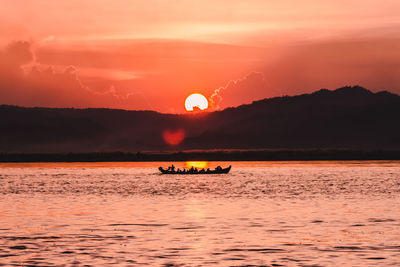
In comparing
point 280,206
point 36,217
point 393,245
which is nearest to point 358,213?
point 280,206

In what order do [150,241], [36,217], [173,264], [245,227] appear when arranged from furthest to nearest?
[36,217] < [245,227] < [150,241] < [173,264]

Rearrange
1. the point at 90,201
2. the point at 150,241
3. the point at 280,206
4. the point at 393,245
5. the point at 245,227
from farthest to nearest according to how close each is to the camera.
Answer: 1. the point at 90,201
2. the point at 280,206
3. the point at 245,227
4. the point at 150,241
5. the point at 393,245

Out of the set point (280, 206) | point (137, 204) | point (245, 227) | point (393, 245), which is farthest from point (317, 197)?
point (393, 245)

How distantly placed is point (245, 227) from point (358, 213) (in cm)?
1486

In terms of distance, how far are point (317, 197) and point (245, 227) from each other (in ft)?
114

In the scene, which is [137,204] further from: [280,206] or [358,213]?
[358,213]

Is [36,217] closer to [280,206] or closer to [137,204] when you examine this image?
[137,204]

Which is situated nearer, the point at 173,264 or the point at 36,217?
the point at 173,264

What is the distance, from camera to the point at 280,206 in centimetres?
6888

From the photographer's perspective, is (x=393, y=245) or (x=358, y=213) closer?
(x=393, y=245)

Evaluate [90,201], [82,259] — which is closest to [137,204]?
[90,201]

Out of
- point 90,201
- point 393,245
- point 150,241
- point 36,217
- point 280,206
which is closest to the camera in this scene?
point 393,245

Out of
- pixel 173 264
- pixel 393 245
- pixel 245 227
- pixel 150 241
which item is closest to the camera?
pixel 173 264

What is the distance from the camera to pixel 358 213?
6075 centimetres
